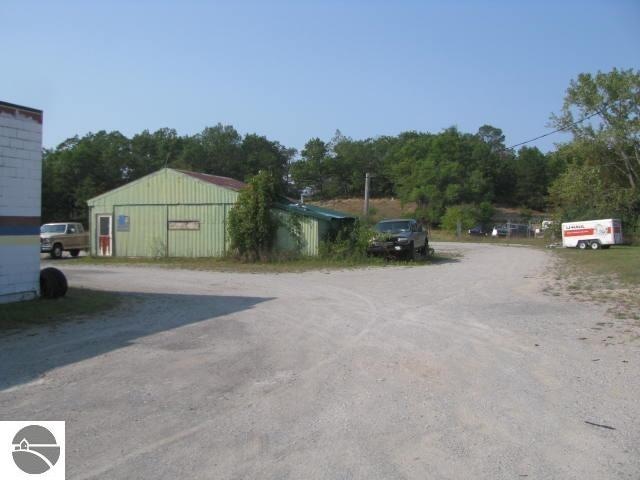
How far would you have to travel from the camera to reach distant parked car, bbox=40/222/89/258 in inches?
1138

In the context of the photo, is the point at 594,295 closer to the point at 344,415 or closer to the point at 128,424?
the point at 344,415

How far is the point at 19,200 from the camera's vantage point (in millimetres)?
12367

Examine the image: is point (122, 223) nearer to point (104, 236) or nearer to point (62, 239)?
point (104, 236)

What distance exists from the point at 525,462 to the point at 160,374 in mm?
4303

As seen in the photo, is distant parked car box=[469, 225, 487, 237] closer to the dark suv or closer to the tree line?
the tree line

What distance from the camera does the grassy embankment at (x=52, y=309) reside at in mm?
10116

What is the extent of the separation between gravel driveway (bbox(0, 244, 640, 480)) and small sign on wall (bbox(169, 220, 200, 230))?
633 inches

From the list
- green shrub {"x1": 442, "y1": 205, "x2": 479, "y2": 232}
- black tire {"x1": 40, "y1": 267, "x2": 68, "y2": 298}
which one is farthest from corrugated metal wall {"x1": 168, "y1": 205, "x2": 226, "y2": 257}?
green shrub {"x1": 442, "y1": 205, "x2": 479, "y2": 232}

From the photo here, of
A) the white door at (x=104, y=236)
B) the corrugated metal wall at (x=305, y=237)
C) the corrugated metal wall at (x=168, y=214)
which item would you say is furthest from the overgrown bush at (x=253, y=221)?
the white door at (x=104, y=236)

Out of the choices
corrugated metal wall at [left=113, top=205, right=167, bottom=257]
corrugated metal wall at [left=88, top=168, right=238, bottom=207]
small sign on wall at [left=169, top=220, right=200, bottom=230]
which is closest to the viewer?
corrugated metal wall at [left=88, top=168, right=238, bottom=207]

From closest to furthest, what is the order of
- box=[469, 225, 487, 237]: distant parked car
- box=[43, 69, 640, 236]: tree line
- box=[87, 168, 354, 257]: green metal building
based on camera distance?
box=[87, 168, 354, 257]: green metal building → box=[43, 69, 640, 236]: tree line → box=[469, 225, 487, 237]: distant parked car

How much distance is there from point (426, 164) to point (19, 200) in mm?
80703

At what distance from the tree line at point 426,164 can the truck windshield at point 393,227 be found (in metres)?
5.23

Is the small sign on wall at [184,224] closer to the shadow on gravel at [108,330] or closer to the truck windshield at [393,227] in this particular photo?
→ the truck windshield at [393,227]
